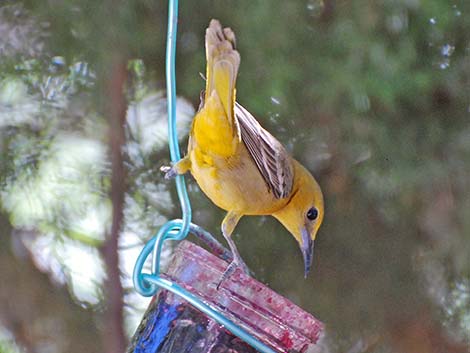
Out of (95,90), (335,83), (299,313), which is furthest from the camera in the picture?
(95,90)

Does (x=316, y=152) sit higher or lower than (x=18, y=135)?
higher

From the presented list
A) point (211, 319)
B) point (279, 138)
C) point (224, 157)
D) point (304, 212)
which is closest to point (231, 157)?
point (224, 157)

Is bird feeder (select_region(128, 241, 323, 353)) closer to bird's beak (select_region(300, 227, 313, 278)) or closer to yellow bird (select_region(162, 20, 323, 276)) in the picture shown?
yellow bird (select_region(162, 20, 323, 276))

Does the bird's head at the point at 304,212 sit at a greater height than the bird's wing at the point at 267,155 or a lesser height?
lesser

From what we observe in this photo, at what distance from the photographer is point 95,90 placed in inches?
118

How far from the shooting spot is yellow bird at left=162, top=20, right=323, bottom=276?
2016 mm

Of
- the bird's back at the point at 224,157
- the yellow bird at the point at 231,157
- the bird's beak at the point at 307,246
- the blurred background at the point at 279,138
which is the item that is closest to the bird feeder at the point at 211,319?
the yellow bird at the point at 231,157

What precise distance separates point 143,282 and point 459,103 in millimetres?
1484

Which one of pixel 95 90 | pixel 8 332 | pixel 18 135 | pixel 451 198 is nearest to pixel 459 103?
pixel 451 198

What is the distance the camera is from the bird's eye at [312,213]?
250cm

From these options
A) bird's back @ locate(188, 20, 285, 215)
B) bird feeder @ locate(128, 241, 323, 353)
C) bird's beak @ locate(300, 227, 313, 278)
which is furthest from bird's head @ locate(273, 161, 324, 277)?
bird feeder @ locate(128, 241, 323, 353)

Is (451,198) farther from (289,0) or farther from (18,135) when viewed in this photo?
(18,135)

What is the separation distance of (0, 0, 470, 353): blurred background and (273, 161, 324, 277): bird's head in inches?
16.3

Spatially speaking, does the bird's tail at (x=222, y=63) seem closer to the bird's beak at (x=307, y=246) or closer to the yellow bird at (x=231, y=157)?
the yellow bird at (x=231, y=157)
